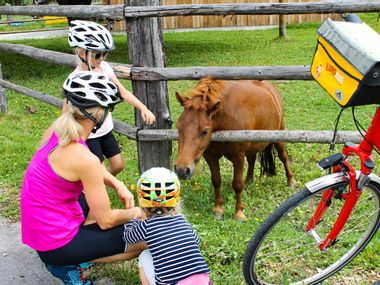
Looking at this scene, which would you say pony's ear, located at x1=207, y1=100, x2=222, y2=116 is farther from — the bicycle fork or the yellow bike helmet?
the yellow bike helmet

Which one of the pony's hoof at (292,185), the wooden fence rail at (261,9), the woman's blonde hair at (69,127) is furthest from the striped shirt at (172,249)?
the pony's hoof at (292,185)

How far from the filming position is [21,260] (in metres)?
3.63

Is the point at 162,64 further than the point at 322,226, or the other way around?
the point at 162,64

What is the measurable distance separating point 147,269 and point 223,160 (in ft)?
10.8

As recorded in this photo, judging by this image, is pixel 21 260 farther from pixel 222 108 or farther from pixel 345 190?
pixel 345 190

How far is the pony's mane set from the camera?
375cm

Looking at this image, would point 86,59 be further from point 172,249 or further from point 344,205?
point 344,205

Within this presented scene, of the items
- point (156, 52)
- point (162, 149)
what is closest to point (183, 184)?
point (162, 149)

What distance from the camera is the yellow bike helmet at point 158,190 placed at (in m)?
2.43

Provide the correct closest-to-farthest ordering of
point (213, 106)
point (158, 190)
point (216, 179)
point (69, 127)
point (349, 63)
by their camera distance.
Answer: point (349, 63) → point (158, 190) → point (69, 127) → point (213, 106) → point (216, 179)

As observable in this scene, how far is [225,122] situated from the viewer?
400 centimetres

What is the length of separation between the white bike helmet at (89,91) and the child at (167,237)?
50cm

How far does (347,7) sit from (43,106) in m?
6.18

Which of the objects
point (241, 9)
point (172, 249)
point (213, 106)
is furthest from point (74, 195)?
point (241, 9)
